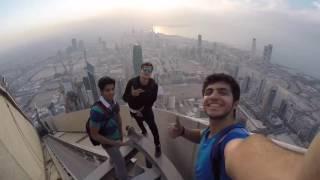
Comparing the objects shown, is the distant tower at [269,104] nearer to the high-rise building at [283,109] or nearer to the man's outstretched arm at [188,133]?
the high-rise building at [283,109]

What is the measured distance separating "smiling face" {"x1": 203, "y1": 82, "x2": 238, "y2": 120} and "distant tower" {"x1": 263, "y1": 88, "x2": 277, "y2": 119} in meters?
10.2

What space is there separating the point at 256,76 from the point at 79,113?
514 inches

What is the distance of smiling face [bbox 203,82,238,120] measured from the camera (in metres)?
1.03

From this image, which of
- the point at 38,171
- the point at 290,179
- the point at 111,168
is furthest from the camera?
the point at 38,171

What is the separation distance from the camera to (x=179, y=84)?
13.9 m

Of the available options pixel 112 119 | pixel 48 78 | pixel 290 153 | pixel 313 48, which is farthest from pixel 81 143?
pixel 313 48

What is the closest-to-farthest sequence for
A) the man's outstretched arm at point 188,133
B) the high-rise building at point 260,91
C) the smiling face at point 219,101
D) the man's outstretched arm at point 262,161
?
the man's outstretched arm at point 262,161 < the smiling face at point 219,101 < the man's outstretched arm at point 188,133 < the high-rise building at point 260,91

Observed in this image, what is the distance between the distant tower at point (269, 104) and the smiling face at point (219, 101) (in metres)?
10.2

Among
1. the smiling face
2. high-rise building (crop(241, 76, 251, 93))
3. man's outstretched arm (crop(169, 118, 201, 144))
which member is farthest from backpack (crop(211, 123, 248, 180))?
high-rise building (crop(241, 76, 251, 93))

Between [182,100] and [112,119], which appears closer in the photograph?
[112,119]

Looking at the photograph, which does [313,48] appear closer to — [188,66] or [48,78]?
[188,66]

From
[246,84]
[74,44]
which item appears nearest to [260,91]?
[246,84]

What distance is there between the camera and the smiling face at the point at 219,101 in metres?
1.03

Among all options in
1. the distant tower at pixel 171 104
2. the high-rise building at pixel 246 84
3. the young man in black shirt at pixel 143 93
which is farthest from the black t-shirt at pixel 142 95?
the high-rise building at pixel 246 84
